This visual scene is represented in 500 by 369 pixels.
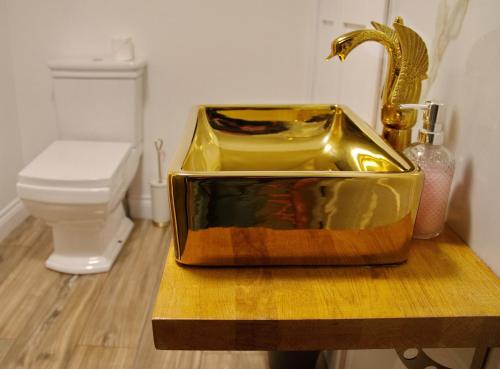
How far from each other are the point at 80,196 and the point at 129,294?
43cm

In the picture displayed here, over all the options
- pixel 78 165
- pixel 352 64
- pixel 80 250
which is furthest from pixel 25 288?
pixel 352 64

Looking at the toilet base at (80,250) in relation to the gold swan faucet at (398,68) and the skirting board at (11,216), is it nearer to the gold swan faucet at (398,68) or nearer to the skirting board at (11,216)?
the skirting board at (11,216)

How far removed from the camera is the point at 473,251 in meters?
0.78

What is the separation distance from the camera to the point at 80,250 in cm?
207

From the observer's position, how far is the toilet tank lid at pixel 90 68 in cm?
214

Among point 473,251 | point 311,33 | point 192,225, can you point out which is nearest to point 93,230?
point 311,33

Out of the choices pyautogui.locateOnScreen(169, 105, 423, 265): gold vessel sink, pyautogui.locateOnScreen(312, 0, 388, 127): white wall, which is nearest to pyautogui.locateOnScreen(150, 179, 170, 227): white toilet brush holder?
pyautogui.locateOnScreen(312, 0, 388, 127): white wall

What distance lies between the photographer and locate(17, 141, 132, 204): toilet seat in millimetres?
1845

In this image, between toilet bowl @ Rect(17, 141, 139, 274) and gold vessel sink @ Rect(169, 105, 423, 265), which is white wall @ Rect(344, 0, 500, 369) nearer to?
gold vessel sink @ Rect(169, 105, 423, 265)

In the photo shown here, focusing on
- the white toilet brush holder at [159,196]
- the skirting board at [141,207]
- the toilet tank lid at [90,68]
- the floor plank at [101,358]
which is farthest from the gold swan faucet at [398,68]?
the skirting board at [141,207]

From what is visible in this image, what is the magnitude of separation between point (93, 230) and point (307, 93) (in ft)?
3.89

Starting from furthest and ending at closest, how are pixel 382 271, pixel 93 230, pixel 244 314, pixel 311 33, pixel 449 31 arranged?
pixel 311 33, pixel 93 230, pixel 449 31, pixel 382 271, pixel 244 314

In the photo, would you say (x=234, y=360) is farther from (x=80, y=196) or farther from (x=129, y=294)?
(x=80, y=196)

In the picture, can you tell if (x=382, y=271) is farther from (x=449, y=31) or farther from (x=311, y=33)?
(x=311, y=33)
